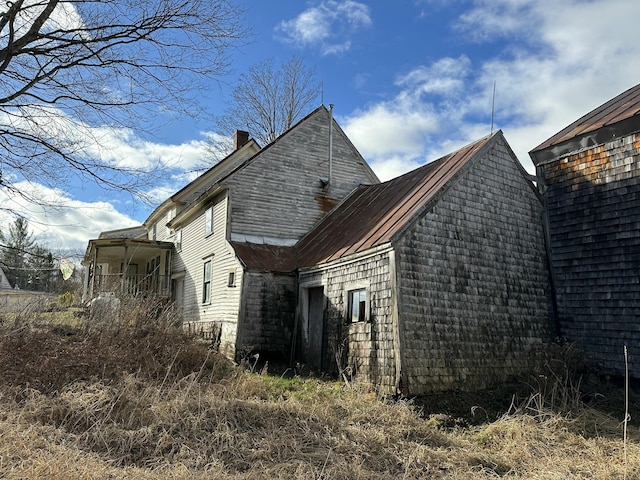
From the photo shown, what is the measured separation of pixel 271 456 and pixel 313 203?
12637 mm

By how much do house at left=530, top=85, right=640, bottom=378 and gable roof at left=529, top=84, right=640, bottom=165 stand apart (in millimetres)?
25

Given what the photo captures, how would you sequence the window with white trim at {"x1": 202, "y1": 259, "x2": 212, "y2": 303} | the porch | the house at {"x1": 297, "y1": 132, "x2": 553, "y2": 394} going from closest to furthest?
the house at {"x1": 297, "y1": 132, "x2": 553, "y2": 394}, the window with white trim at {"x1": 202, "y1": 259, "x2": 212, "y2": 303}, the porch

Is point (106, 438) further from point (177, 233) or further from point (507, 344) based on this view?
point (177, 233)

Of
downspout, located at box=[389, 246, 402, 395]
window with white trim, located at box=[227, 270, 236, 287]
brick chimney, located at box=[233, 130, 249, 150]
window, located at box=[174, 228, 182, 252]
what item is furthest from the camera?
brick chimney, located at box=[233, 130, 249, 150]

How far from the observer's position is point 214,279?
1869 cm

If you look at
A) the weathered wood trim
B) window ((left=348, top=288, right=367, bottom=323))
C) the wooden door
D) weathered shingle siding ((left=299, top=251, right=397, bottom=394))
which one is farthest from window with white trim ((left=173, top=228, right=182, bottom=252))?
window ((left=348, top=288, right=367, bottom=323))

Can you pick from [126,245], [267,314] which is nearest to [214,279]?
[267,314]

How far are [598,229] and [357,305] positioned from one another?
6397 millimetres

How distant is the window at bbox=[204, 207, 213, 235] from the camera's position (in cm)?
1941

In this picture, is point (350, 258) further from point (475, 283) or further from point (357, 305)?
point (475, 283)

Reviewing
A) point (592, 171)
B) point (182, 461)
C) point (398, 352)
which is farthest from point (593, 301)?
point (182, 461)

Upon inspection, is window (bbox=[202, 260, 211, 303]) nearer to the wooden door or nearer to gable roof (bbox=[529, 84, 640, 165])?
the wooden door

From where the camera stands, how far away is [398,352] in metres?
11.0

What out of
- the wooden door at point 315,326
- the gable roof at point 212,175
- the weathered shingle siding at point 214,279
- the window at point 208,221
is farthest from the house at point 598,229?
the gable roof at point 212,175
